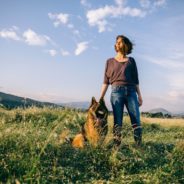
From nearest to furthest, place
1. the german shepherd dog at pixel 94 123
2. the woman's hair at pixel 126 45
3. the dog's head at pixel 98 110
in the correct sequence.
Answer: the german shepherd dog at pixel 94 123, the dog's head at pixel 98 110, the woman's hair at pixel 126 45

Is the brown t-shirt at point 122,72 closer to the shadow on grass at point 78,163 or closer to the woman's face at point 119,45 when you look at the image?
the woman's face at point 119,45

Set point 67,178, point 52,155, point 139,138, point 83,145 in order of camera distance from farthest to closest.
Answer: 1. point 139,138
2. point 83,145
3. point 52,155
4. point 67,178

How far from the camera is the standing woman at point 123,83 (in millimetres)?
7938

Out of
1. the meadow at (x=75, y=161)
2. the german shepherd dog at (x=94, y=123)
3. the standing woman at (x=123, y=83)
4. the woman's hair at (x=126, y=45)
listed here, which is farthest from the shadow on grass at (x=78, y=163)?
the woman's hair at (x=126, y=45)

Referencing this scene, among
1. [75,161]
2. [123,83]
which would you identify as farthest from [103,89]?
[75,161]

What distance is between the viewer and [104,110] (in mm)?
7691

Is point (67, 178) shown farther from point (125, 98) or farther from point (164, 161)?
point (125, 98)

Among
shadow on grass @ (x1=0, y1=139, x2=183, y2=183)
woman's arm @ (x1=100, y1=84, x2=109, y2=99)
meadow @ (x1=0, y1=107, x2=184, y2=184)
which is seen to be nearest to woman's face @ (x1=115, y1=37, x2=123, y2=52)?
woman's arm @ (x1=100, y1=84, x2=109, y2=99)

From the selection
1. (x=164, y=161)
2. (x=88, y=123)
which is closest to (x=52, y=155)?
(x=88, y=123)

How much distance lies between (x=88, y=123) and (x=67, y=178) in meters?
2.21

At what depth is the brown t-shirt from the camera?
7934 millimetres

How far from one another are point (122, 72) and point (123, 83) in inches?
8.8

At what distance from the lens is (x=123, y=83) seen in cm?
793

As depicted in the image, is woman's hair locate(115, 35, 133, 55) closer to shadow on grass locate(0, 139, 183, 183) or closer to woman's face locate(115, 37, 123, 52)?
woman's face locate(115, 37, 123, 52)
